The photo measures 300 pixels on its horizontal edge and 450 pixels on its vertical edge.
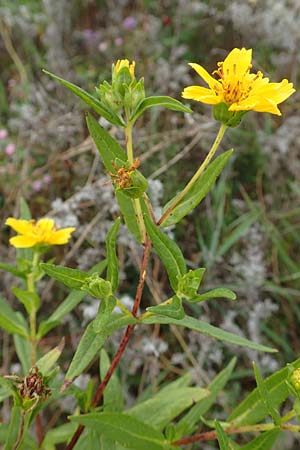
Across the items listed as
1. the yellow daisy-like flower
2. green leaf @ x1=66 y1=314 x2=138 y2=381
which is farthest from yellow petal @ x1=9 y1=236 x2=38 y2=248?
green leaf @ x1=66 y1=314 x2=138 y2=381

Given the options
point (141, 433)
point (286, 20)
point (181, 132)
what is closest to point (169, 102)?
point (141, 433)

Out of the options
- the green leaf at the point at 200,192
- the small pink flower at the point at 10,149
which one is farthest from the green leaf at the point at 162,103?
the small pink flower at the point at 10,149

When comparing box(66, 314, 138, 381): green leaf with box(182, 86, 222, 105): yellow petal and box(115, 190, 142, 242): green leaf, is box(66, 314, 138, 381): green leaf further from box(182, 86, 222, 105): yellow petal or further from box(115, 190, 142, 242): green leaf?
box(182, 86, 222, 105): yellow petal

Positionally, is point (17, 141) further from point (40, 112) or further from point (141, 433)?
point (141, 433)

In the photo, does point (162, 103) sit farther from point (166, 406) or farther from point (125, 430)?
point (166, 406)

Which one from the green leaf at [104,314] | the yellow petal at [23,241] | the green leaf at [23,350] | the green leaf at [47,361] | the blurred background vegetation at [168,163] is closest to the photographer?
the green leaf at [104,314]

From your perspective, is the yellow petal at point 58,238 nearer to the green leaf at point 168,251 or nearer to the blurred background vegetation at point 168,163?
the green leaf at point 168,251
